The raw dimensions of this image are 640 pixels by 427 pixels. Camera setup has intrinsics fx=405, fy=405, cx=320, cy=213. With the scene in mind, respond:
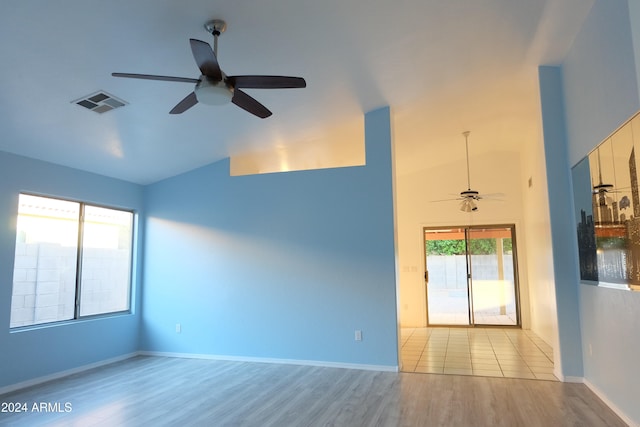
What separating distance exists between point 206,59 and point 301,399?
2.98 metres

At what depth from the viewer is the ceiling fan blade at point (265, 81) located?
8.52 ft

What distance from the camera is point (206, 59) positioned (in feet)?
7.68

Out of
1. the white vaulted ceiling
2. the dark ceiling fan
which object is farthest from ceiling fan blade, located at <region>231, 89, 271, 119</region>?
the white vaulted ceiling

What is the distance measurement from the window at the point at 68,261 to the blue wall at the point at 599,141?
18.0 feet

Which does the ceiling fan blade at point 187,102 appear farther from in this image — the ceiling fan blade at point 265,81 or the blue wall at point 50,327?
the blue wall at point 50,327

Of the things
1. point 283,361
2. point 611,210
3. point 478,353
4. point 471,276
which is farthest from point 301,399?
point 471,276

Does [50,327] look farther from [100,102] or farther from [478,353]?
[478,353]

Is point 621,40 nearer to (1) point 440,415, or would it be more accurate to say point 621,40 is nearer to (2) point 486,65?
(2) point 486,65

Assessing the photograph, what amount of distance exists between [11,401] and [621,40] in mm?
5840

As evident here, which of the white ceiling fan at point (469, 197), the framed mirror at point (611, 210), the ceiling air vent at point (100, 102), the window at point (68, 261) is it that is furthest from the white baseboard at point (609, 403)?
the window at point (68, 261)

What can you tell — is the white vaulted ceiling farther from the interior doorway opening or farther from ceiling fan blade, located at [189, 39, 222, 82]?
the interior doorway opening

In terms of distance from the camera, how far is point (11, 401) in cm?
378

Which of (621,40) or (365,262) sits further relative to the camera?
(365,262)

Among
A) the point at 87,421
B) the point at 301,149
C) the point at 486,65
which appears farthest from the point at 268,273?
the point at 486,65
